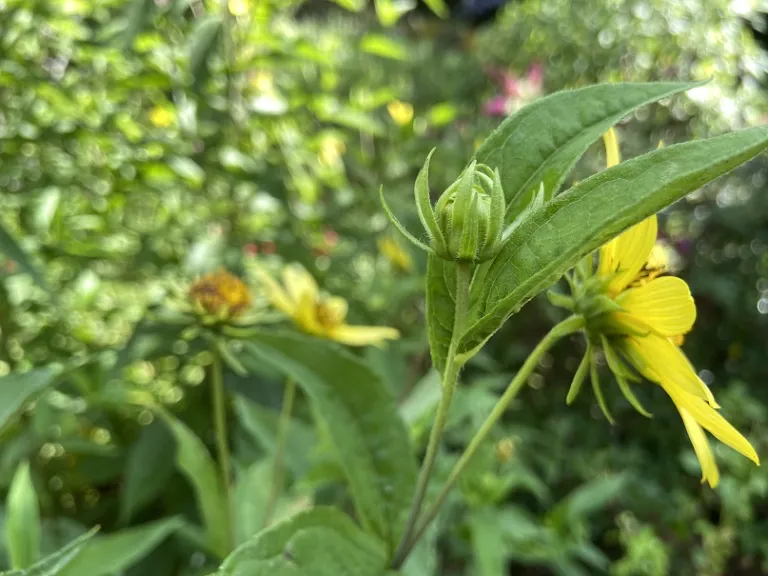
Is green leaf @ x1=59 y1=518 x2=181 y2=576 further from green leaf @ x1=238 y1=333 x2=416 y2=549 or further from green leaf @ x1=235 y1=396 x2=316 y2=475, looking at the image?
green leaf @ x1=238 y1=333 x2=416 y2=549

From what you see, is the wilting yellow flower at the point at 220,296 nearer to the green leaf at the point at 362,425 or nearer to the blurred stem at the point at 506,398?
the green leaf at the point at 362,425

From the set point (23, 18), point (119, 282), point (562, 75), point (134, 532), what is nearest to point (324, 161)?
point (119, 282)

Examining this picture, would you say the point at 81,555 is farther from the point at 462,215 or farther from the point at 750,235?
the point at 750,235

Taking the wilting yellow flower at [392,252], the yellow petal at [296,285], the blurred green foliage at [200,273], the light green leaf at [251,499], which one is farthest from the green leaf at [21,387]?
the wilting yellow flower at [392,252]

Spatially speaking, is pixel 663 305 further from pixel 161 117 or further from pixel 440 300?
pixel 161 117

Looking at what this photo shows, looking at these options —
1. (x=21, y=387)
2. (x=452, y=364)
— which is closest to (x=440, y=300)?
(x=452, y=364)

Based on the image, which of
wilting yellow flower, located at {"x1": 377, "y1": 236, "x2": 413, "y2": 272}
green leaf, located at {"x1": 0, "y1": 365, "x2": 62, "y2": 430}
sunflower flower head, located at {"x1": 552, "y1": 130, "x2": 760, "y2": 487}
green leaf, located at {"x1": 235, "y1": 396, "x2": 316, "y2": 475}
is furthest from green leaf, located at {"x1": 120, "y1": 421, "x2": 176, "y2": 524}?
sunflower flower head, located at {"x1": 552, "y1": 130, "x2": 760, "y2": 487}
